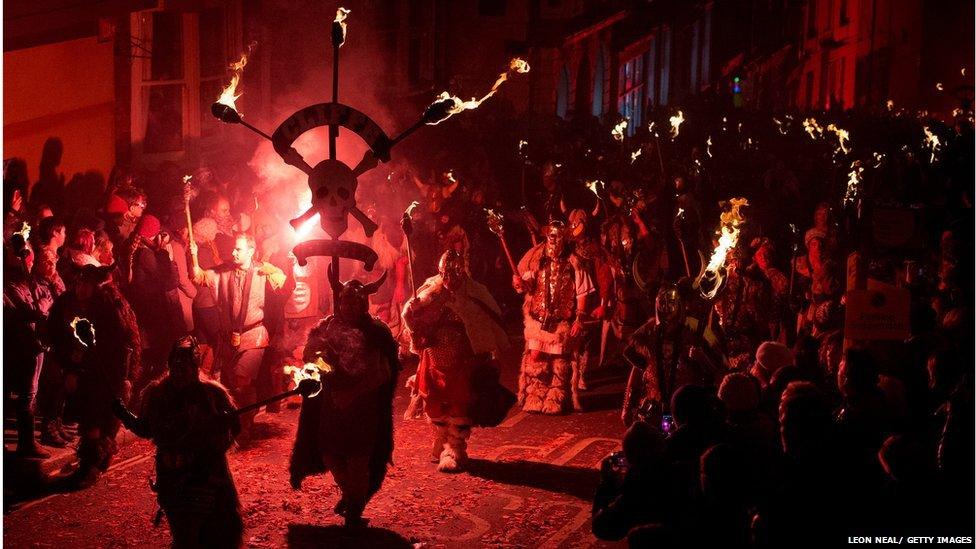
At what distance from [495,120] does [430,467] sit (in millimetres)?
11772

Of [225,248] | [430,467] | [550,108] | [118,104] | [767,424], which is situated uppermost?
[550,108]

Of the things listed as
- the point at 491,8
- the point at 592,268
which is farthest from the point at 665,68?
the point at 592,268

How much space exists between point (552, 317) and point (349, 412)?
4.20 m

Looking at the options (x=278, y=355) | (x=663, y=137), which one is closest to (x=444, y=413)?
(x=278, y=355)

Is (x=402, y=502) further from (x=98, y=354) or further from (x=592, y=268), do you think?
(x=592, y=268)

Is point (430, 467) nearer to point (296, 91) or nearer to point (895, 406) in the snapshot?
point (895, 406)

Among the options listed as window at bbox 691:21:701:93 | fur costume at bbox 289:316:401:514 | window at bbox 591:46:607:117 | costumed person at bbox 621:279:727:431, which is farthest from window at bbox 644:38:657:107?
fur costume at bbox 289:316:401:514

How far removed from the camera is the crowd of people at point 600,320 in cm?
584

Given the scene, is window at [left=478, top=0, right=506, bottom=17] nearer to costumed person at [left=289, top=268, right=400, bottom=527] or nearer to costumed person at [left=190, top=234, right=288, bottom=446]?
costumed person at [left=190, top=234, right=288, bottom=446]

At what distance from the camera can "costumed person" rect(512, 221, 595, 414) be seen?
39.4ft

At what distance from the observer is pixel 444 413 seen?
395 inches

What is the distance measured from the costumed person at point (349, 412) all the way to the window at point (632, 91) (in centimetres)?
2818

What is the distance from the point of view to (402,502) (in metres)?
9.06

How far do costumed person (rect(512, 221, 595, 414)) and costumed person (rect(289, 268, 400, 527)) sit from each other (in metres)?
3.86
